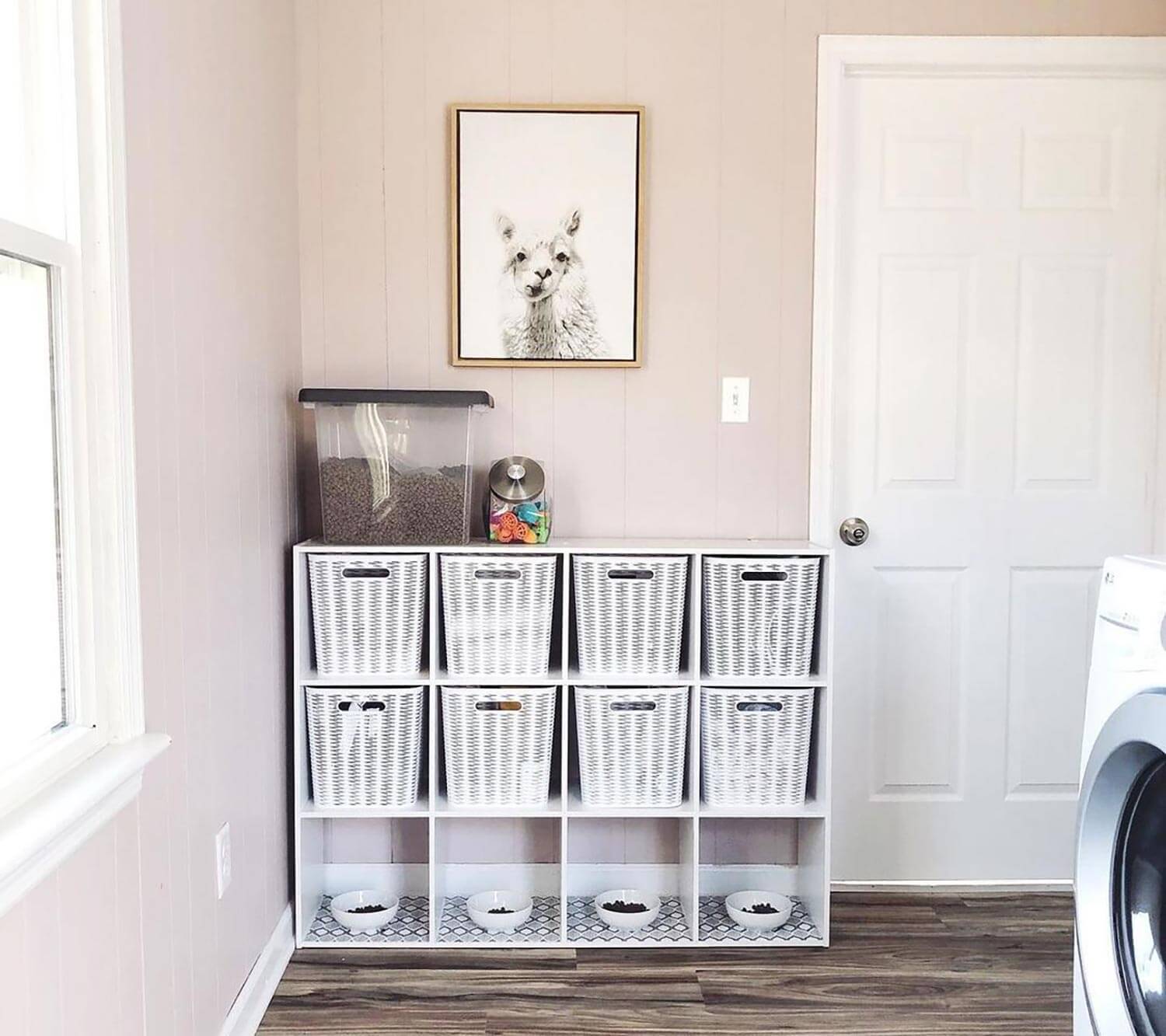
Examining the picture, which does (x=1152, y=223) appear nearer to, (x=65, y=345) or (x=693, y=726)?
(x=693, y=726)

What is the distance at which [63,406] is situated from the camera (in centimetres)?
134

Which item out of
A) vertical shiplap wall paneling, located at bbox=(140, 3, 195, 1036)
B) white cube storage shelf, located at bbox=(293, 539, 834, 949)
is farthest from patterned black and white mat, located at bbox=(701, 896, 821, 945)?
vertical shiplap wall paneling, located at bbox=(140, 3, 195, 1036)

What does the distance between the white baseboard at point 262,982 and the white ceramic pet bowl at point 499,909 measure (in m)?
0.40

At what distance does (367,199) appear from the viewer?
2.47m

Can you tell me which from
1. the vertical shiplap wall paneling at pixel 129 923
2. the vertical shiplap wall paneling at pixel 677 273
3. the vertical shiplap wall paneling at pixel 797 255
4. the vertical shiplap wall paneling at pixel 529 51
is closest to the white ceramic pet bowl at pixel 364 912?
the vertical shiplap wall paneling at pixel 129 923

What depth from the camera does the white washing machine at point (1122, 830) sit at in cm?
144

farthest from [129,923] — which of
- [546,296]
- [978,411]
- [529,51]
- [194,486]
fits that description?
[978,411]

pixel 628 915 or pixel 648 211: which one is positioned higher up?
pixel 648 211

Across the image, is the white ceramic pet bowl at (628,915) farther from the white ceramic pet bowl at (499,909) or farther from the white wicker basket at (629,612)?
the white wicker basket at (629,612)

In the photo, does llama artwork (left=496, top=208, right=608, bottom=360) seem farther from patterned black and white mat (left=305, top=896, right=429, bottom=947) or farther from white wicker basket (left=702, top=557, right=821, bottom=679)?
patterned black and white mat (left=305, top=896, right=429, bottom=947)

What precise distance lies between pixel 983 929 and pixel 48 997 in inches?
78.3

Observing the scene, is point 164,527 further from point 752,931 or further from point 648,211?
point 752,931

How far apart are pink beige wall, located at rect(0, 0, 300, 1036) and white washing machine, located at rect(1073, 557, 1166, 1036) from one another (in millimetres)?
1362

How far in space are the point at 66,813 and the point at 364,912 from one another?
1349mm
